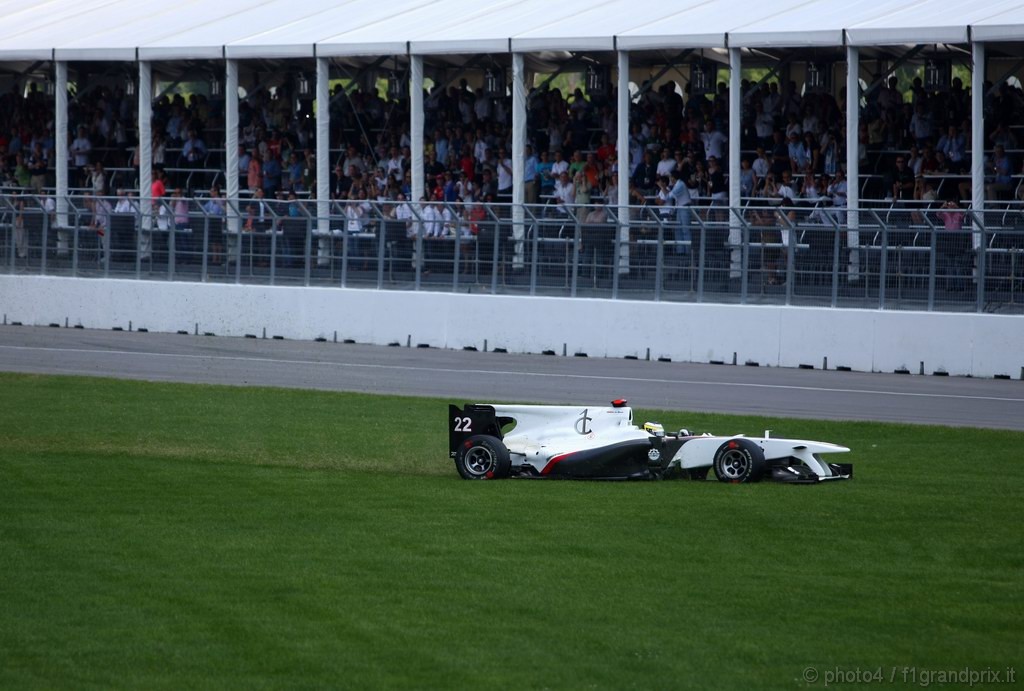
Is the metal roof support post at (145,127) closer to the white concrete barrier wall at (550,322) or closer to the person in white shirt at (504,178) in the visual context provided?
the white concrete barrier wall at (550,322)

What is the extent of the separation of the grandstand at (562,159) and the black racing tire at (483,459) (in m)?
9.89

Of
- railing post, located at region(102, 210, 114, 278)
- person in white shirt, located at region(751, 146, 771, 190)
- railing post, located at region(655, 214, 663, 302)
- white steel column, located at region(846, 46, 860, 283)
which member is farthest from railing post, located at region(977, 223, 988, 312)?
railing post, located at region(102, 210, 114, 278)

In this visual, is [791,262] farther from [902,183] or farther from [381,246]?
[381,246]

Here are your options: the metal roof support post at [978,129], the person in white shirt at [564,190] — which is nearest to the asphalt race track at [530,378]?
the metal roof support post at [978,129]

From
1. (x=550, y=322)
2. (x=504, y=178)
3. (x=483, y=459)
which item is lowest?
(x=483, y=459)

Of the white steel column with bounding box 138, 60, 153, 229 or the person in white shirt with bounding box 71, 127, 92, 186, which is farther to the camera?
the person in white shirt with bounding box 71, 127, 92, 186

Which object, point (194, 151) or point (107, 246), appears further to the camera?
point (194, 151)

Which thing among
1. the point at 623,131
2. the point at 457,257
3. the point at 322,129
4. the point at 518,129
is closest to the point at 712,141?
the point at 623,131

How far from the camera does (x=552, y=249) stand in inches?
912

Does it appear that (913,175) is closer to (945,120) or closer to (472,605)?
(945,120)

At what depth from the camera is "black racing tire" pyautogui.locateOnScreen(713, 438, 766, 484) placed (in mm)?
12055

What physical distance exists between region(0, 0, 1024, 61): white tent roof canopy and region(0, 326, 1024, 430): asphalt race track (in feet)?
18.2

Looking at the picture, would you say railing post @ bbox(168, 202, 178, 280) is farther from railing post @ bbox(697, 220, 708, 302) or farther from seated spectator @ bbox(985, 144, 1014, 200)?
seated spectator @ bbox(985, 144, 1014, 200)

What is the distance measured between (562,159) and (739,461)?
15718 millimetres
